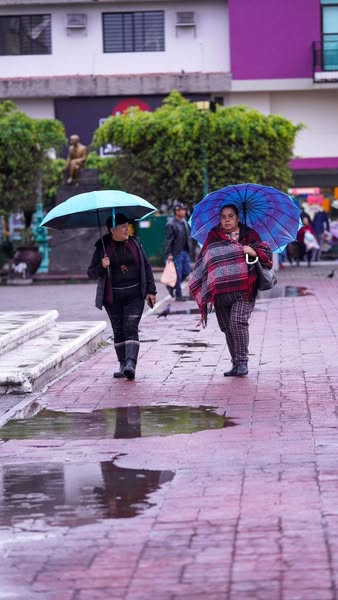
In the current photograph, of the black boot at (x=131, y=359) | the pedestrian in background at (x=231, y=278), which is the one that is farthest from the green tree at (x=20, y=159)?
the pedestrian in background at (x=231, y=278)

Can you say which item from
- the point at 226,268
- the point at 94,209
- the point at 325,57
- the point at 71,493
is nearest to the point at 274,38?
the point at 325,57

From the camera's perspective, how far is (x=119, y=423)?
9.47 m

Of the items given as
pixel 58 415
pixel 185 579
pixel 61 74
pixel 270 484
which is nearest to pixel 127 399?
pixel 58 415

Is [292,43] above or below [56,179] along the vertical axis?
above

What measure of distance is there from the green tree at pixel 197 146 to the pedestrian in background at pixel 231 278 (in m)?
23.3

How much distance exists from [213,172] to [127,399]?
83.1 feet

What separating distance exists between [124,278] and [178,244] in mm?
11424

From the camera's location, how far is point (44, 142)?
3584cm

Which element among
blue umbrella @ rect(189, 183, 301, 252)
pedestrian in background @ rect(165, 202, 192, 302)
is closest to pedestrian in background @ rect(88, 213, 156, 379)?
blue umbrella @ rect(189, 183, 301, 252)

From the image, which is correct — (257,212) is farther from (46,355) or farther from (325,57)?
(325,57)

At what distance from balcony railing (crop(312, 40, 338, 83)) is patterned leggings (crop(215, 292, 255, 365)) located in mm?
31796

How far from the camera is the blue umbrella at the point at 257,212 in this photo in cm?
1220

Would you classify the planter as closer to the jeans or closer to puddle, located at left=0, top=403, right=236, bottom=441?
the jeans

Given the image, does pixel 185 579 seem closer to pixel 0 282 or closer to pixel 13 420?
pixel 13 420
